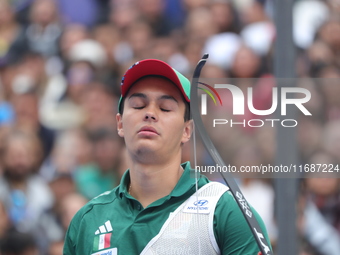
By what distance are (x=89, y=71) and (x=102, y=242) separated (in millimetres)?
4198

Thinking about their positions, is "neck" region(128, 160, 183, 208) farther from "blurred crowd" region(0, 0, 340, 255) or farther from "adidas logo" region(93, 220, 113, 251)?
"blurred crowd" region(0, 0, 340, 255)

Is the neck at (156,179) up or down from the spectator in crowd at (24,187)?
up

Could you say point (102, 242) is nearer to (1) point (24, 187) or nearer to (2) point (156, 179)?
(2) point (156, 179)

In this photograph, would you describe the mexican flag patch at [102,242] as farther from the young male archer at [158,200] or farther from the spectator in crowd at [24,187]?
the spectator in crowd at [24,187]

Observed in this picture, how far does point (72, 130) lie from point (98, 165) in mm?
504

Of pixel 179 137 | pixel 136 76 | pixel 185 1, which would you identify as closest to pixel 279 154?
pixel 179 137

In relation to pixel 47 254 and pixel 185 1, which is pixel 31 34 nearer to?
pixel 185 1

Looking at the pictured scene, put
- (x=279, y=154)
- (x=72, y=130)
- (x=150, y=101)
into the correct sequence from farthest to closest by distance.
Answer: (x=72, y=130), (x=150, y=101), (x=279, y=154)

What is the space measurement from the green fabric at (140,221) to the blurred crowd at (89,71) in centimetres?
187

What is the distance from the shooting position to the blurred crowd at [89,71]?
5.45m

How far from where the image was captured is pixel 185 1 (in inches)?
271

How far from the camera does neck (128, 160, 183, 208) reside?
8.87ft

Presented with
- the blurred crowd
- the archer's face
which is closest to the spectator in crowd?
the blurred crowd

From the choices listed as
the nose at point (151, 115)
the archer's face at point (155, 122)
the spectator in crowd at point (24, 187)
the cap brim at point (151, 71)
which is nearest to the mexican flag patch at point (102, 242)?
the archer's face at point (155, 122)
